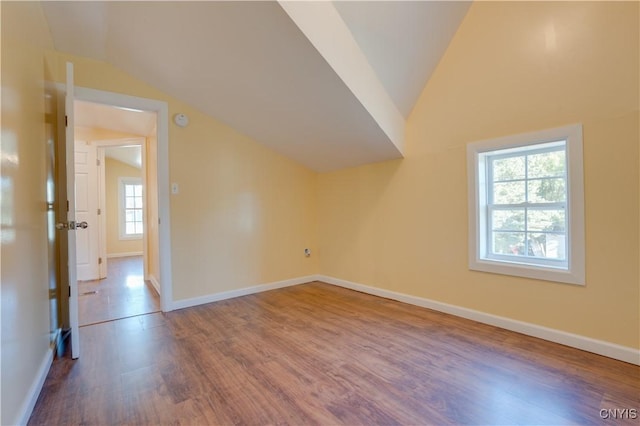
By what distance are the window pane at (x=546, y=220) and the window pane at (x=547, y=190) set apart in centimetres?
9

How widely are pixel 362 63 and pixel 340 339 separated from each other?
7.68ft

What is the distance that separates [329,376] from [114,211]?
7.84m

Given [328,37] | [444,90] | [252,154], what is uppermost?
[328,37]

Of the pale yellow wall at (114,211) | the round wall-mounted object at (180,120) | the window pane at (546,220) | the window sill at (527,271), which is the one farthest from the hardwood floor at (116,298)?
the window pane at (546,220)

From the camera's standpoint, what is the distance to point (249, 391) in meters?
1.75

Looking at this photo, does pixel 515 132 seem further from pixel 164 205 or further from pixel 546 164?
pixel 164 205

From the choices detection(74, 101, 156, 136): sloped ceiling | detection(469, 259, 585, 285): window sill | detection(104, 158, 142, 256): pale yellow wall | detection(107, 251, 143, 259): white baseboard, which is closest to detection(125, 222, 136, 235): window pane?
detection(104, 158, 142, 256): pale yellow wall

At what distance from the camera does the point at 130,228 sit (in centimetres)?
781

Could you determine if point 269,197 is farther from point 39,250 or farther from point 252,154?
point 39,250

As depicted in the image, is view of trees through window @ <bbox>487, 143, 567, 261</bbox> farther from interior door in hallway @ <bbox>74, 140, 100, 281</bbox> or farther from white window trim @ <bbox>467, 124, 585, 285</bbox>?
interior door in hallway @ <bbox>74, 140, 100, 281</bbox>

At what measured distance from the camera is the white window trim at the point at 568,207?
218 cm

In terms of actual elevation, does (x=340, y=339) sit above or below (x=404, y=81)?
below

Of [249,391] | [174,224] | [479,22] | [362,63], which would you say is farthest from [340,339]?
[479,22]

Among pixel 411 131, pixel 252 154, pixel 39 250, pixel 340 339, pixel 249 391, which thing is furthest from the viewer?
pixel 252 154
